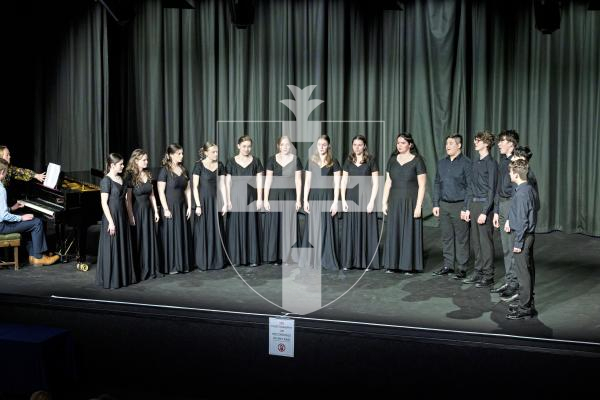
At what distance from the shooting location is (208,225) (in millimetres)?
6805

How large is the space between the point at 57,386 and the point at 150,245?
186 cm

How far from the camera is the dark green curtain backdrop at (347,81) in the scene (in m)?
8.77

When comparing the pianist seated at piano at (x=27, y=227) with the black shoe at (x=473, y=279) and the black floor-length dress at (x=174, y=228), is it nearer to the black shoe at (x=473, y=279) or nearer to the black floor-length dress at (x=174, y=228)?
the black floor-length dress at (x=174, y=228)

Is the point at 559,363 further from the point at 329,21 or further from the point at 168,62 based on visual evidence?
the point at 168,62

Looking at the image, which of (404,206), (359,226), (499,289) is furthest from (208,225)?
(499,289)

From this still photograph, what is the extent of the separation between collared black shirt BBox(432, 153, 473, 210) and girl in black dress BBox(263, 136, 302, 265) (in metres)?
1.30

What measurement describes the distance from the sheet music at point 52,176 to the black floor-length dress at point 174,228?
3.32ft

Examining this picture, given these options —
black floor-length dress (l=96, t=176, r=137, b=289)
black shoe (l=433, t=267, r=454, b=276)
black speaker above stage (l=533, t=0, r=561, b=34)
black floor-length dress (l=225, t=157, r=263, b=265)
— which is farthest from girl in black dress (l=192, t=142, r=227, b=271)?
black speaker above stage (l=533, t=0, r=561, b=34)

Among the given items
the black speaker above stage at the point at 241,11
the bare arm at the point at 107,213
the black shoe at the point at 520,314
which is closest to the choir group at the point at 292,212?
the bare arm at the point at 107,213

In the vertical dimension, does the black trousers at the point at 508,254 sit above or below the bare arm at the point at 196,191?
below

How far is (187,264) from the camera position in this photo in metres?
6.72

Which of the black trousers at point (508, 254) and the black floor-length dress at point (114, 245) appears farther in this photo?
the black floor-length dress at point (114, 245)

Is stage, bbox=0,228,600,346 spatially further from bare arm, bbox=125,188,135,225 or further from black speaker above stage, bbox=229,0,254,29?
black speaker above stage, bbox=229,0,254,29

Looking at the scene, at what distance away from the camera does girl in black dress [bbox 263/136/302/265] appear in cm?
677
